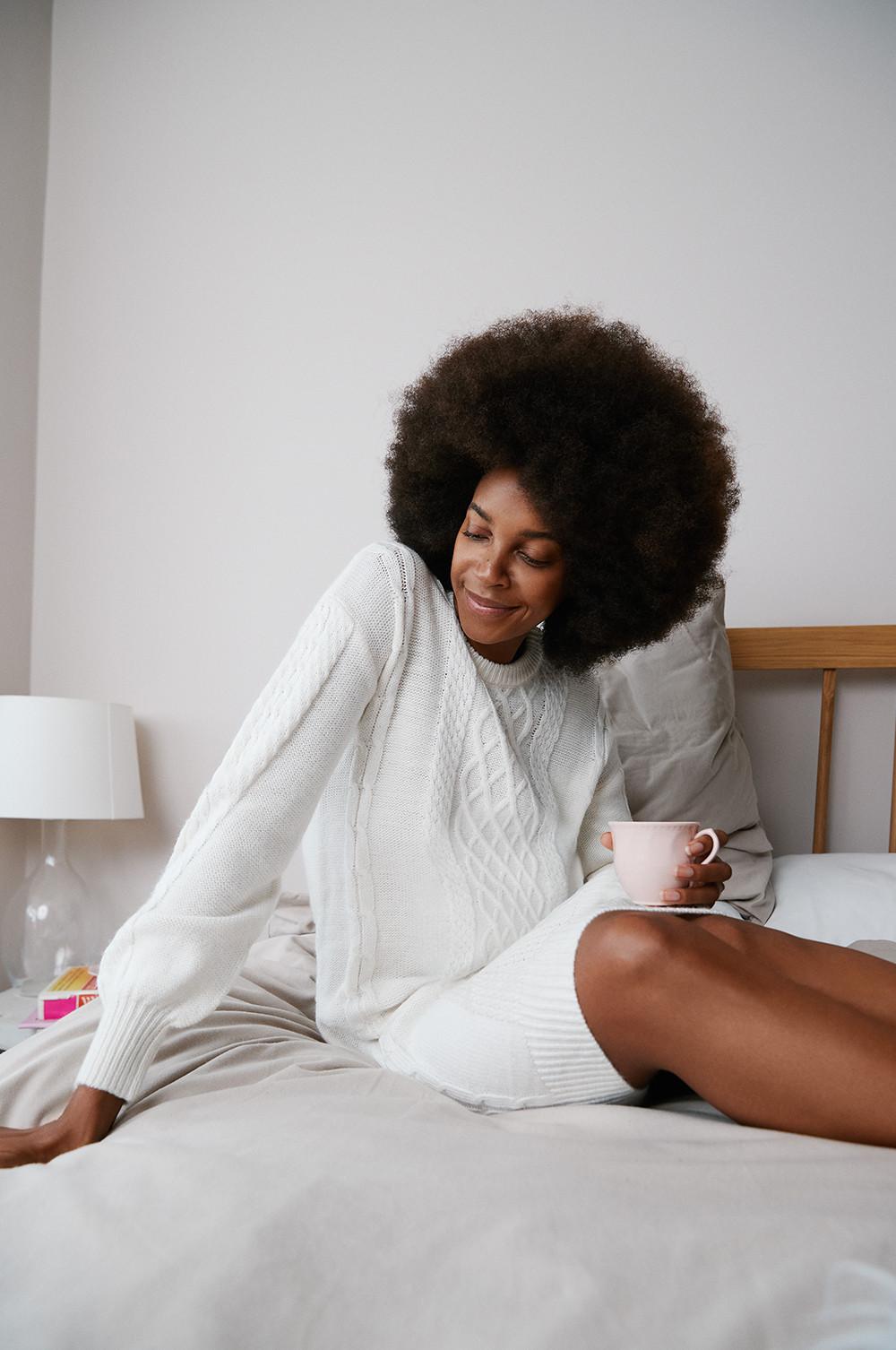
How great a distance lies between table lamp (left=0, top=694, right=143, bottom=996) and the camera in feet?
6.74

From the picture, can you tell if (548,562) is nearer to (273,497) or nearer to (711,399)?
(711,399)

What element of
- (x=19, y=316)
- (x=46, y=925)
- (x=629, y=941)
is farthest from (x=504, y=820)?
(x=19, y=316)

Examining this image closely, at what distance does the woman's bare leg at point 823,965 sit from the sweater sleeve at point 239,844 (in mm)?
388

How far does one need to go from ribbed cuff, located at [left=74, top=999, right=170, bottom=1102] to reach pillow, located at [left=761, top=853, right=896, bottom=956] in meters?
0.91

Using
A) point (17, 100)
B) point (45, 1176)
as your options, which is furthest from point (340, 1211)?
point (17, 100)

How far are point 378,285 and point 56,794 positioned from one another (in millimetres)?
1242

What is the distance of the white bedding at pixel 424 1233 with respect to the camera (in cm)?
61

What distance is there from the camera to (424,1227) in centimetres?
68

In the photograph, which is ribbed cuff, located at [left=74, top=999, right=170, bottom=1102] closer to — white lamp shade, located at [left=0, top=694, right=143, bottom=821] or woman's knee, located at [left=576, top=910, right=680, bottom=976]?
woman's knee, located at [left=576, top=910, right=680, bottom=976]

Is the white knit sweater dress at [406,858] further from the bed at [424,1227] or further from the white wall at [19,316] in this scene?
the white wall at [19,316]

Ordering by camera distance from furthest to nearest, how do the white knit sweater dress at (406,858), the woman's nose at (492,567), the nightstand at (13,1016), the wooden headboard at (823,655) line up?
Result: the wooden headboard at (823,655) → the nightstand at (13,1016) → the woman's nose at (492,567) → the white knit sweater dress at (406,858)

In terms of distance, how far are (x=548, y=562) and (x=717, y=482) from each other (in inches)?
9.2

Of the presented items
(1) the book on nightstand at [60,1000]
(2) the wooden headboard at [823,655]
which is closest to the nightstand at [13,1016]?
(1) the book on nightstand at [60,1000]

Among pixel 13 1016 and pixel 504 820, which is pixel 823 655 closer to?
pixel 504 820
